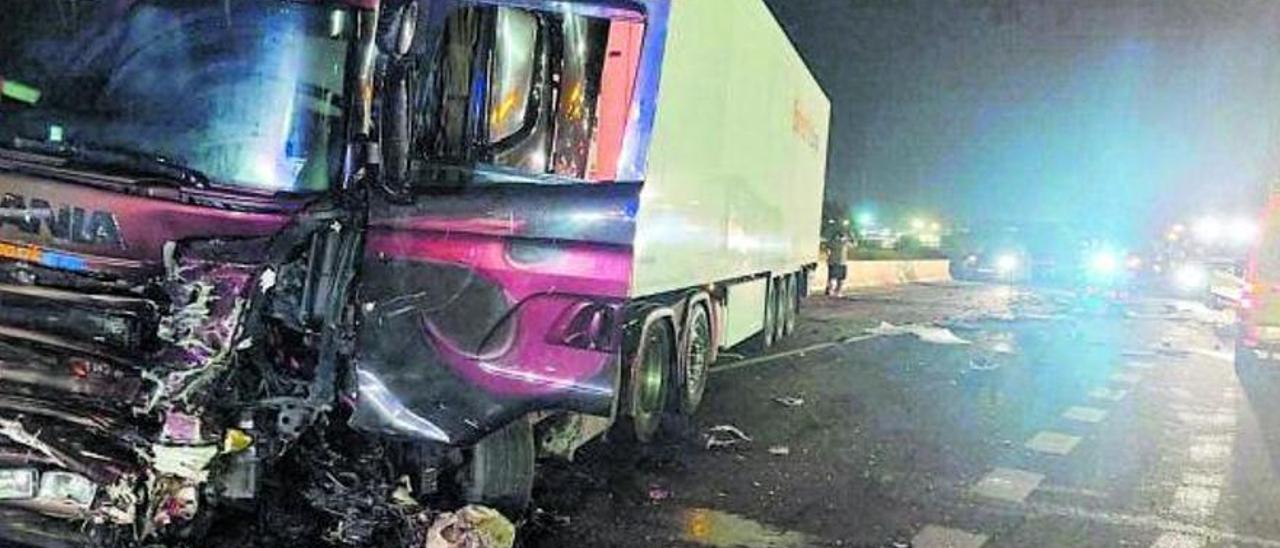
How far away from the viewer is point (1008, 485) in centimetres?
685

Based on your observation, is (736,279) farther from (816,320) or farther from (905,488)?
(816,320)

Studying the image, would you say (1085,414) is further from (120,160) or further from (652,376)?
(120,160)

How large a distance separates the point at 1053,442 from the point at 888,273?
2770 centimetres

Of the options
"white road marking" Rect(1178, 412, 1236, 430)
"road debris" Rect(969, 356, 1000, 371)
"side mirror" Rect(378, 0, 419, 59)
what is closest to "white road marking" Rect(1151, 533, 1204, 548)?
"white road marking" Rect(1178, 412, 1236, 430)

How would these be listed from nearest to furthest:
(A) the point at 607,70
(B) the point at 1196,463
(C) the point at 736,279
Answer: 1. (A) the point at 607,70
2. (B) the point at 1196,463
3. (C) the point at 736,279

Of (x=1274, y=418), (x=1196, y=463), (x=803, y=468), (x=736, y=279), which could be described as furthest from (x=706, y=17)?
(x=1274, y=418)

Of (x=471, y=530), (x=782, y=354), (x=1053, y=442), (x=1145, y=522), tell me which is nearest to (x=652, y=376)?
(x=471, y=530)

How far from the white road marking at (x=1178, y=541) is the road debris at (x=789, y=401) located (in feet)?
13.1

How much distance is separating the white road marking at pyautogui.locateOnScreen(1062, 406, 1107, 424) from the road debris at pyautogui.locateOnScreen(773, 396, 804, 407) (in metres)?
2.37

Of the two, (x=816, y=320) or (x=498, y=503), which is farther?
(x=816, y=320)

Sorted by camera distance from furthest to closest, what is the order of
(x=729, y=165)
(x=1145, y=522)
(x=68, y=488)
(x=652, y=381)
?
(x=729, y=165)
(x=652, y=381)
(x=1145, y=522)
(x=68, y=488)

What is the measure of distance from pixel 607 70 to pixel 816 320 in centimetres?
1352

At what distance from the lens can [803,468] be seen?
278 inches

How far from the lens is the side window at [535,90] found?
5562 mm
